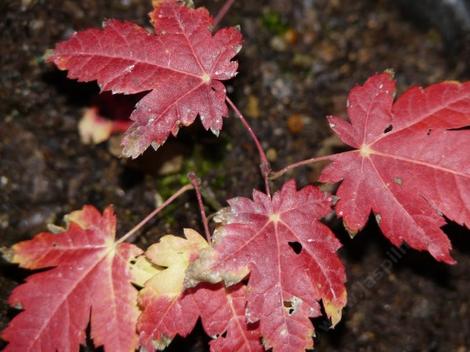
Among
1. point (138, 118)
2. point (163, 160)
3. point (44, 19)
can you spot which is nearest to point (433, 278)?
point (163, 160)

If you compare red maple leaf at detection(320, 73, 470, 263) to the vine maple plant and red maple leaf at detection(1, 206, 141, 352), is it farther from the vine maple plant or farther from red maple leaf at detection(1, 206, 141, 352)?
red maple leaf at detection(1, 206, 141, 352)

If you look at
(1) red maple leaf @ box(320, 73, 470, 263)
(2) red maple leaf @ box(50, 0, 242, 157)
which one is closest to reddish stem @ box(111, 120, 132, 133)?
(2) red maple leaf @ box(50, 0, 242, 157)

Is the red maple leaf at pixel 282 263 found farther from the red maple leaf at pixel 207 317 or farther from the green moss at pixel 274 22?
the green moss at pixel 274 22

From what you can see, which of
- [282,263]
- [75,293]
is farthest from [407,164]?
[75,293]

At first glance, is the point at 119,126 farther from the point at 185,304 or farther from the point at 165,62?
the point at 185,304

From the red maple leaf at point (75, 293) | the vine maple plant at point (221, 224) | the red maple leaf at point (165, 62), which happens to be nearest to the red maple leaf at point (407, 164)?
the vine maple plant at point (221, 224)
